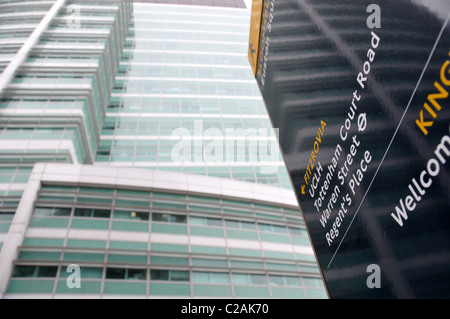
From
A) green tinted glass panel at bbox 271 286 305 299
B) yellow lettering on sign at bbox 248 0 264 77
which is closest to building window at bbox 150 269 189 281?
green tinted glass panel at bbox 271 286 305 299

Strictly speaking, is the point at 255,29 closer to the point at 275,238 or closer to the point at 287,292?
the point at 287,292

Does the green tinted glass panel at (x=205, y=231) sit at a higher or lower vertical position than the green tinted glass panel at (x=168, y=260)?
higher

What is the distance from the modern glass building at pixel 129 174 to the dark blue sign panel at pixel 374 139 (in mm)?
14211

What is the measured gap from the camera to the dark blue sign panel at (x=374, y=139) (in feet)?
6.89

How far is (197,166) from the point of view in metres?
29.7

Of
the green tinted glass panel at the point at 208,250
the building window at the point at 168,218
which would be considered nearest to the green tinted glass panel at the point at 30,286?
the building window at the point at 168,218

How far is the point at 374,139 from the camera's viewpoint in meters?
2.76

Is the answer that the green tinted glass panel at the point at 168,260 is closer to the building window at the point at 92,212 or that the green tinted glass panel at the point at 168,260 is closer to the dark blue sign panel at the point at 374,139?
the building window at the point at 92,212

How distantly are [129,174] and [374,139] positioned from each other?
19.3 meters

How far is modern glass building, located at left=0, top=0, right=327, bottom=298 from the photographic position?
54.7ft

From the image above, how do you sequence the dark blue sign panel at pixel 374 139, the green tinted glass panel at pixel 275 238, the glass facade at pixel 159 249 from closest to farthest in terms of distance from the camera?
the dark blue sign panel at pixel 374 139 < the glass facade at pixel 159 249 < the green tinted glass panel at pixel 275 238

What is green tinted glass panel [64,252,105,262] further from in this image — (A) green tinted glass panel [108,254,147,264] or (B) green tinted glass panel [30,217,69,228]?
(B) green tinted glass panel [30,217,69,228]

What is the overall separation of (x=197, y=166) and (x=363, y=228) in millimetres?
26865
